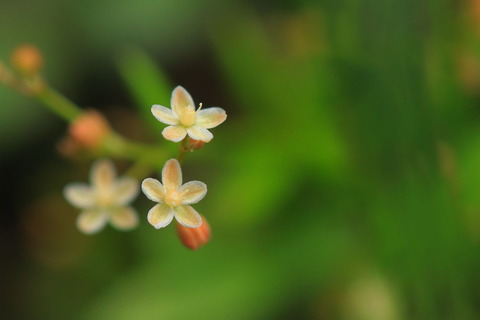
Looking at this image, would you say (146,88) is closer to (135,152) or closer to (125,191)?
(135,152)

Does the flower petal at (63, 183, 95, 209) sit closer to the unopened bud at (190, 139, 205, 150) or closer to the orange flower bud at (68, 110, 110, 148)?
the orange flower bud at (68, 110, 110, 148)

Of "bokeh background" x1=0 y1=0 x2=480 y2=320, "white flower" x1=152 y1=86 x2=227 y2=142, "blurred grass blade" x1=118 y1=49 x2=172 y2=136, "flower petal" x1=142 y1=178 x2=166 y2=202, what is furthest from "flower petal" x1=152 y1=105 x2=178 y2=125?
"blurred grass blade" x1=118 y1=49 x2=172 y2=136

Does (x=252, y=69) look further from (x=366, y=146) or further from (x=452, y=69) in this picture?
(x=366, y=146)

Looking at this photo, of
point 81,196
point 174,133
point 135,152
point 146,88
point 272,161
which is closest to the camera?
point 174,133

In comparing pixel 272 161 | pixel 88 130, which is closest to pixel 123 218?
pixel 88 130

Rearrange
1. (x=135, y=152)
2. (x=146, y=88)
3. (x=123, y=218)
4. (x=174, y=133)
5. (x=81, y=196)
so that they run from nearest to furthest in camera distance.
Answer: (x=174, y=133) < (x=123, y=218) < (x=81, y=196) < (x=135, y=152) < (x=146, y=88)

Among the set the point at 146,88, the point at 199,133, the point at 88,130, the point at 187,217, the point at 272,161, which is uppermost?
the point at 146,88
